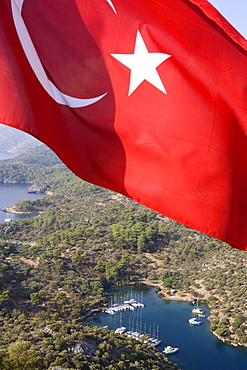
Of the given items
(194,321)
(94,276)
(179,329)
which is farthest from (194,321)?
(94,276)

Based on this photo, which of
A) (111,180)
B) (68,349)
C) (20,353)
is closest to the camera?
(111,180)

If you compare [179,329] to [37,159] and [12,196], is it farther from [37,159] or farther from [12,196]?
[37,159]

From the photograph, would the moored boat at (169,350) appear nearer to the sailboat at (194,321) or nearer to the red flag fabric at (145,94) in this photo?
the sailboat at (194,321)

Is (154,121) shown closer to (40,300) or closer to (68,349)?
(68,349)

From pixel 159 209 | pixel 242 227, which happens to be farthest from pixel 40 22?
pixel 242 227

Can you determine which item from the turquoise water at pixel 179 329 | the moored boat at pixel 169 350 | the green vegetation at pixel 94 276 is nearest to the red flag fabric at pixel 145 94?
the green vegetation at pixel 94 276

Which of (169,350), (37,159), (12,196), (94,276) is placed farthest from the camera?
(37,159)
